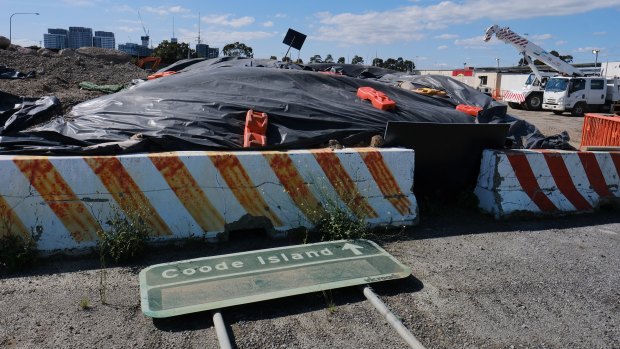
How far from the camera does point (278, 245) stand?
171 inches

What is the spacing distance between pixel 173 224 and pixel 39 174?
1.12 m

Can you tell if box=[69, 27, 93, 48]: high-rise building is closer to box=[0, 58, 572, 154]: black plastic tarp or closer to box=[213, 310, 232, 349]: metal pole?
box=[0, 58, 572, 154]: black plastic tarp

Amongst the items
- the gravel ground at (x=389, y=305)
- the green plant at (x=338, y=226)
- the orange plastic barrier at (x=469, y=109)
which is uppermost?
the orange plastic barrier at (x=469, y=109)

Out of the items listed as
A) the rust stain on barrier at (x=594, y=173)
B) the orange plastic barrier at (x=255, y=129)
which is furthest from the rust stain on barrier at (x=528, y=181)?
the orange plastic barrier at (x=255, y=129)

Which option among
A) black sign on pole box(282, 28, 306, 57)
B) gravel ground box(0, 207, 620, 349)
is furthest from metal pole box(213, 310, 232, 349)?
black sign on pole box(282, 28, 306, 57)

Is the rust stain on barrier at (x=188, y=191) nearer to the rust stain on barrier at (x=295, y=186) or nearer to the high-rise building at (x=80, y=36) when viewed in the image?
the rust stain on barrier at (x=295, y=186)

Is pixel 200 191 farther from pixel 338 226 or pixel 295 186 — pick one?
pixel 338 226

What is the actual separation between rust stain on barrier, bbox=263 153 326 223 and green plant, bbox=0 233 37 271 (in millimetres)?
2038

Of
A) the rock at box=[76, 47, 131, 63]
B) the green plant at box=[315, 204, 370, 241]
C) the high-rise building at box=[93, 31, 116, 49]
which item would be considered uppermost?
the high-rise building at box=[93, 31, 116, 49]

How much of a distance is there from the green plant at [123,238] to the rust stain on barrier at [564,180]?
440cm

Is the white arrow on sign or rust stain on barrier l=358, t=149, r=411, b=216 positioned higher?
rust stain on barrier l=358, t=149, r=411, b=216

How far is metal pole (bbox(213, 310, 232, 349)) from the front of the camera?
8.86 ft

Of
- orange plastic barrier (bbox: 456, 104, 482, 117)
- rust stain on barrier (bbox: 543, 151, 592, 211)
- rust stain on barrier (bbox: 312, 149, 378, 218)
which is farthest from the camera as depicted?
orange plastic barrier (bbox: 456, 104, 482, 117)

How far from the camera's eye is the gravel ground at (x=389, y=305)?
2.87 metres
